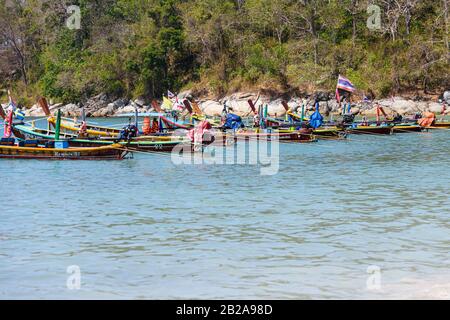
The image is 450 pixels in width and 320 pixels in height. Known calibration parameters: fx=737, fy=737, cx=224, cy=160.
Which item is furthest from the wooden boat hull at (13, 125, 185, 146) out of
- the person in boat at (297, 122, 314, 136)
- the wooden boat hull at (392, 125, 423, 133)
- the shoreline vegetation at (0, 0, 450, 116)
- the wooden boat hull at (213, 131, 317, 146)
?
the shoreline vegetation at (0, 0, 450, 116)

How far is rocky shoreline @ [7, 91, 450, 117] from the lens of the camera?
71688 millimetres

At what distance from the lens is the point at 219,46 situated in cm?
9000

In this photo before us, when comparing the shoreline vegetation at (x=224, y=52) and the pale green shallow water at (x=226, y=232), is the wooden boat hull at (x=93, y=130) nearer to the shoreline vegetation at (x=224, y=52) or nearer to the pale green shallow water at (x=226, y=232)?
the pale green shallow water at (x=226, y=232)

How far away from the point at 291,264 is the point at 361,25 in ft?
228

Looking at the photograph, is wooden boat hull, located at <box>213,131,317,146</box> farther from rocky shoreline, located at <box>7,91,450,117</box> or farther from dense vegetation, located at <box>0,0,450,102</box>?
dense vegetation, located at <box>0,0,450,102</box>

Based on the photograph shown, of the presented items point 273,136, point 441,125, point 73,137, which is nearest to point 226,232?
point 73,137

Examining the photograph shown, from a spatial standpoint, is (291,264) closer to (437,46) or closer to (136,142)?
(136,142)

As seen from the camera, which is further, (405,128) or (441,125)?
(441,125)

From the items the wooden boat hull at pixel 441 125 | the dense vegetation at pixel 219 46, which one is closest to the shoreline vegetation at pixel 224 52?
the dense vegetation at pixel 219 46

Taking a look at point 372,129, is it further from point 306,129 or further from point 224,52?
point 224,52

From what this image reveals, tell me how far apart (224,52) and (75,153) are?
57.4 m

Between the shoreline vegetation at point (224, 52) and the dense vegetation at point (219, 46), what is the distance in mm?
134

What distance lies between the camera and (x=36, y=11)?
110 m

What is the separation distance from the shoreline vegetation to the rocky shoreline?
7.5 inches
